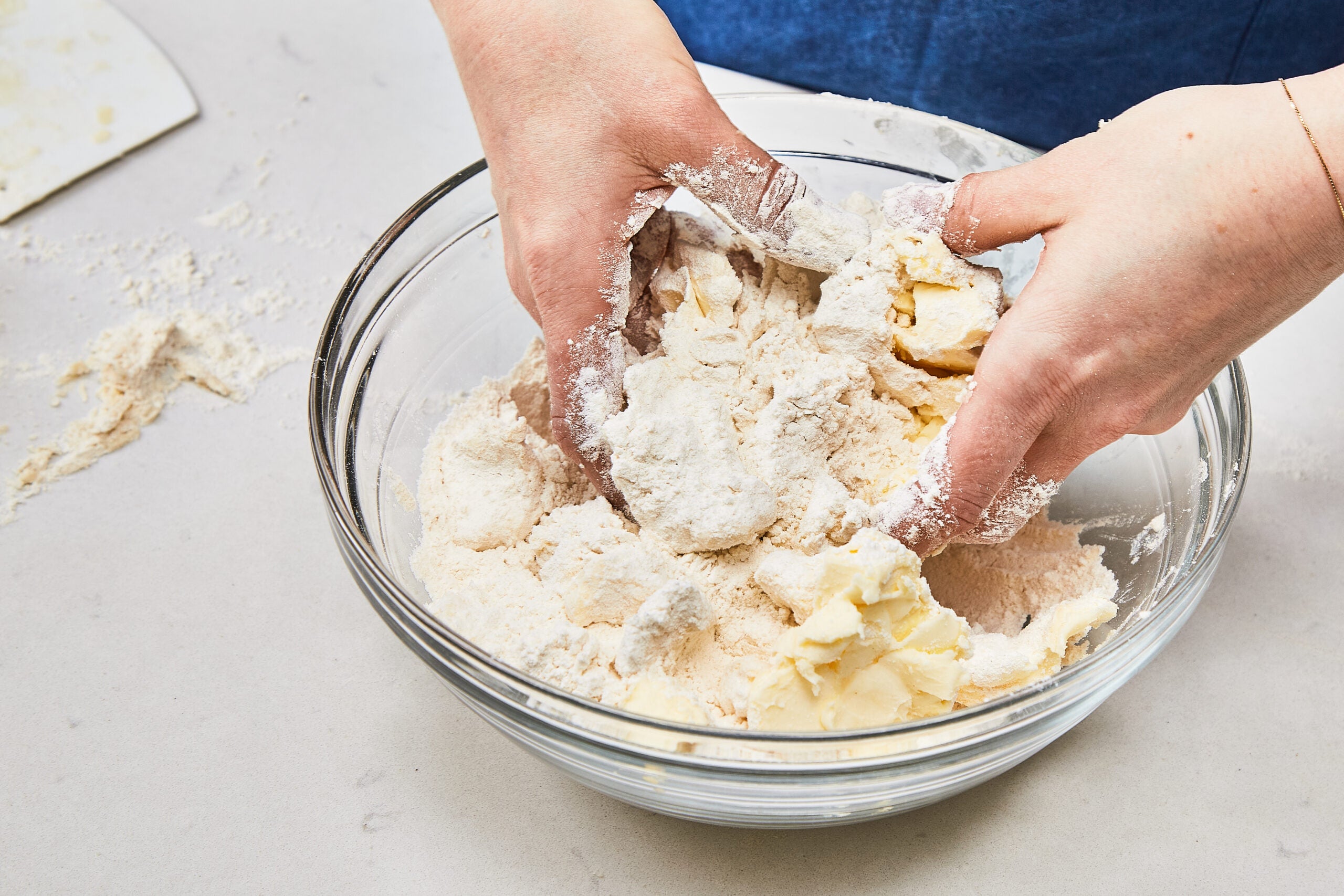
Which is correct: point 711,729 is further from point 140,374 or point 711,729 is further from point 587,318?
point 140,374

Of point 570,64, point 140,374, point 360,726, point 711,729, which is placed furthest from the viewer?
point 140,374

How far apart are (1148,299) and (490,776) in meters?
0.81

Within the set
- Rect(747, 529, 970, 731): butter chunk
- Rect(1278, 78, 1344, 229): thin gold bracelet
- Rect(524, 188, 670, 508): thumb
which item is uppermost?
Rect(1278, 78, 1344, 229): thin gold bracelet

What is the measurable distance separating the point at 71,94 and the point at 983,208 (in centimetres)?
154

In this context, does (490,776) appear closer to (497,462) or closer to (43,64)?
(497,462)

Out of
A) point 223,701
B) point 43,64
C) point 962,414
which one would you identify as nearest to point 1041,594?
point 962,414

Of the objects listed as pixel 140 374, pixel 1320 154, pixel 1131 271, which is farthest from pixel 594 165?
pixel 140 374

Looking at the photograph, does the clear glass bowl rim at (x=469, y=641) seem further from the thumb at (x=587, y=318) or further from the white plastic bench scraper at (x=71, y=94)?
the white plastic bench scraper at (x=71, y=94)

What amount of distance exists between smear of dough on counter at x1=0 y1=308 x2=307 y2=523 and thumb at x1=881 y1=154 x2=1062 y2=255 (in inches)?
35.9

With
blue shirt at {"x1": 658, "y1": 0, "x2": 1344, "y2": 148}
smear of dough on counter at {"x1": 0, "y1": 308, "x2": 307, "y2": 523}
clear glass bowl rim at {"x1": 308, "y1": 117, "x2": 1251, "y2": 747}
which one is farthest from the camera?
blue shirt at {"x1": 658, "y1": 0, "x2": 1344, "y2": 148}

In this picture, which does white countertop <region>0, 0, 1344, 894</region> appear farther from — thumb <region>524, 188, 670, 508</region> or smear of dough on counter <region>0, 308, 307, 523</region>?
thumb <region>524, 188, 670, 508</region>

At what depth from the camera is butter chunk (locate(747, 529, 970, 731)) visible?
32.3 inches

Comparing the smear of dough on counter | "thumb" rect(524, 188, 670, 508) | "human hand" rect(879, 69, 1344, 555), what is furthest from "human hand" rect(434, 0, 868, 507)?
the smear of dough on counter

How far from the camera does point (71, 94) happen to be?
65.4 inches
